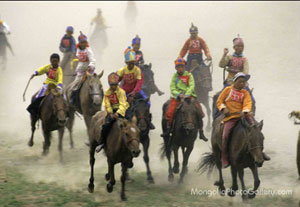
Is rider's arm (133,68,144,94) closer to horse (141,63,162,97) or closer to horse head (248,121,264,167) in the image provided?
horse head (248,121,264,167)

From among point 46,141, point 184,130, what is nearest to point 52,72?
point 46,141

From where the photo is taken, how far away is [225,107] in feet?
31.6

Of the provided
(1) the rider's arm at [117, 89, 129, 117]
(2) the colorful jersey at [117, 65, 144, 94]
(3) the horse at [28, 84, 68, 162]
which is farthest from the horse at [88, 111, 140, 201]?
(3) the horse at [28, 84, 68, 162]

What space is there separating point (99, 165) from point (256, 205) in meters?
4.90

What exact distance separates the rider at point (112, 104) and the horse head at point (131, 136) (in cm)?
59

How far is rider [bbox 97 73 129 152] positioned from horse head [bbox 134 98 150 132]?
112 cm

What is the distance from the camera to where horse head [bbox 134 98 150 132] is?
439 inches

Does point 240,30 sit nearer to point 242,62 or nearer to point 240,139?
point 242,62

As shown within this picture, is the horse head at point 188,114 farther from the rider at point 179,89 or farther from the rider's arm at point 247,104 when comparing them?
the rider's arm at point 247,104

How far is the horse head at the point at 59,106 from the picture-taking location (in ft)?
40.9

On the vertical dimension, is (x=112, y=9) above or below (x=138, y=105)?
above

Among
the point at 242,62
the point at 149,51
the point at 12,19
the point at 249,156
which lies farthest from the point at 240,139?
the point at 12,19

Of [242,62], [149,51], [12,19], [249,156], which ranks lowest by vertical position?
[249,156]

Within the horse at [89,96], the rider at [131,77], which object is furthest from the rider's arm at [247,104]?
the horse at [89,96]
